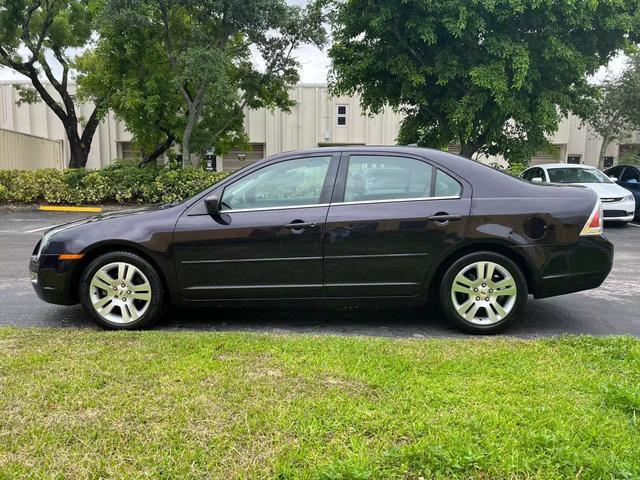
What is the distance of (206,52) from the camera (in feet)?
45.8

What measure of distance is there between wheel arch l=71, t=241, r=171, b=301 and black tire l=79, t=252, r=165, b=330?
0.04m

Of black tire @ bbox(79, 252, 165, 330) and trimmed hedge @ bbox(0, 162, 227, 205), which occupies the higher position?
trimmed hedge @ bbox(0, 162, 227, 205)

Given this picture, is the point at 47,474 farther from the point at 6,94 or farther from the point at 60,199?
the point at 6,94

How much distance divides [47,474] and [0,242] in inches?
353

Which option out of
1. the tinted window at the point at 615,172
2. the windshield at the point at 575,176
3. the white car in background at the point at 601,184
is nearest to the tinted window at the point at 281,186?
the white car in background at the point at 601,184

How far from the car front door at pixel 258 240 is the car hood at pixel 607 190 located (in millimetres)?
10227

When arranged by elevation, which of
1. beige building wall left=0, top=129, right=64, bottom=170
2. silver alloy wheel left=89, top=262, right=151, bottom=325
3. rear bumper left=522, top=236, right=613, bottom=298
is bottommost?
silver alloy wheel left=89, top=262, right=151, bottom=325

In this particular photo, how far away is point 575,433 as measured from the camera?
2455 millimetres

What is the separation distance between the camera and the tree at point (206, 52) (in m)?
14.5

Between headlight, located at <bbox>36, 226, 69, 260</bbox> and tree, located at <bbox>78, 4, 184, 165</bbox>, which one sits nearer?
headlight, located at <bbox>36, 226, 69, 260</bbox>

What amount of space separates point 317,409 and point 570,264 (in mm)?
2779

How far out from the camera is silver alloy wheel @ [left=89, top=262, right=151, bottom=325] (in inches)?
170

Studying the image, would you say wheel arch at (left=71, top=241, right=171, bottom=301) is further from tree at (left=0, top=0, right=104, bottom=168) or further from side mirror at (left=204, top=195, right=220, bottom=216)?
tree at (left=0, top=0, right=104, bottom=168)

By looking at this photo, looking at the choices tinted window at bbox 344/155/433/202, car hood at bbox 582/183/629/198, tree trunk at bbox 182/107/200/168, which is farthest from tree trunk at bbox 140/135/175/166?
tinted window at bbox 344/155/433/202
